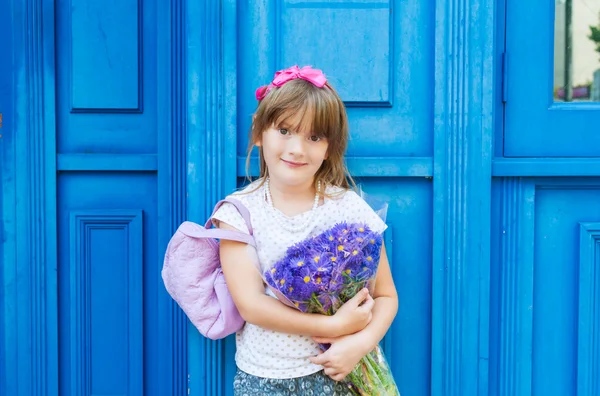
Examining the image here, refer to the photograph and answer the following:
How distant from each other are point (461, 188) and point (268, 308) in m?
0.69

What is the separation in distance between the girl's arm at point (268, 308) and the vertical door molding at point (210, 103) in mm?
197

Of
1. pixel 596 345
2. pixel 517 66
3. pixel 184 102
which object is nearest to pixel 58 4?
pixel 184 102

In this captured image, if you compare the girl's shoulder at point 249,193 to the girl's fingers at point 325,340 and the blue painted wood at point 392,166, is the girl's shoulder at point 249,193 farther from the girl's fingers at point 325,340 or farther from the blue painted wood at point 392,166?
the girl's fingers at point 325,340

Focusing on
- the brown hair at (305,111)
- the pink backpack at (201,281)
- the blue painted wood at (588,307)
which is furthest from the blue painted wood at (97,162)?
the blue painted wood at (588,307)

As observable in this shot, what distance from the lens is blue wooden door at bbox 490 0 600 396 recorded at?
186cm

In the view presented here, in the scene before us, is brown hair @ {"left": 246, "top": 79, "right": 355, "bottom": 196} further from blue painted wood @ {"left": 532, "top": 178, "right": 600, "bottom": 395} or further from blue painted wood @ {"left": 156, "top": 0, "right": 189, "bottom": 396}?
blue painted wood @ {"left": 532, "top": 178, "right": 600, "bottom": 395}

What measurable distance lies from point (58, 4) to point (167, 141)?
2.06 feet

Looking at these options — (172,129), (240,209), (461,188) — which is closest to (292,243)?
(240,209)

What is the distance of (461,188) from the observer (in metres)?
1.79

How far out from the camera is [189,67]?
1.75m

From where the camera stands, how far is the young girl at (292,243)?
1.53 metres

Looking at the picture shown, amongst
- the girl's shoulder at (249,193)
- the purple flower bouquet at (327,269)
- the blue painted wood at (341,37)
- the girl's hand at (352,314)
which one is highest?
the blue painted wood at (341,37)

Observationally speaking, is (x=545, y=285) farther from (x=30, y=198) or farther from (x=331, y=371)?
(x=30, y=198)

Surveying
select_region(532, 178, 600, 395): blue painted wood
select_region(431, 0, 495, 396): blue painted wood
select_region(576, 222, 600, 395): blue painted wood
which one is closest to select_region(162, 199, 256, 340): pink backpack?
select_region(431, 0, 495, 396): blue painted wood
